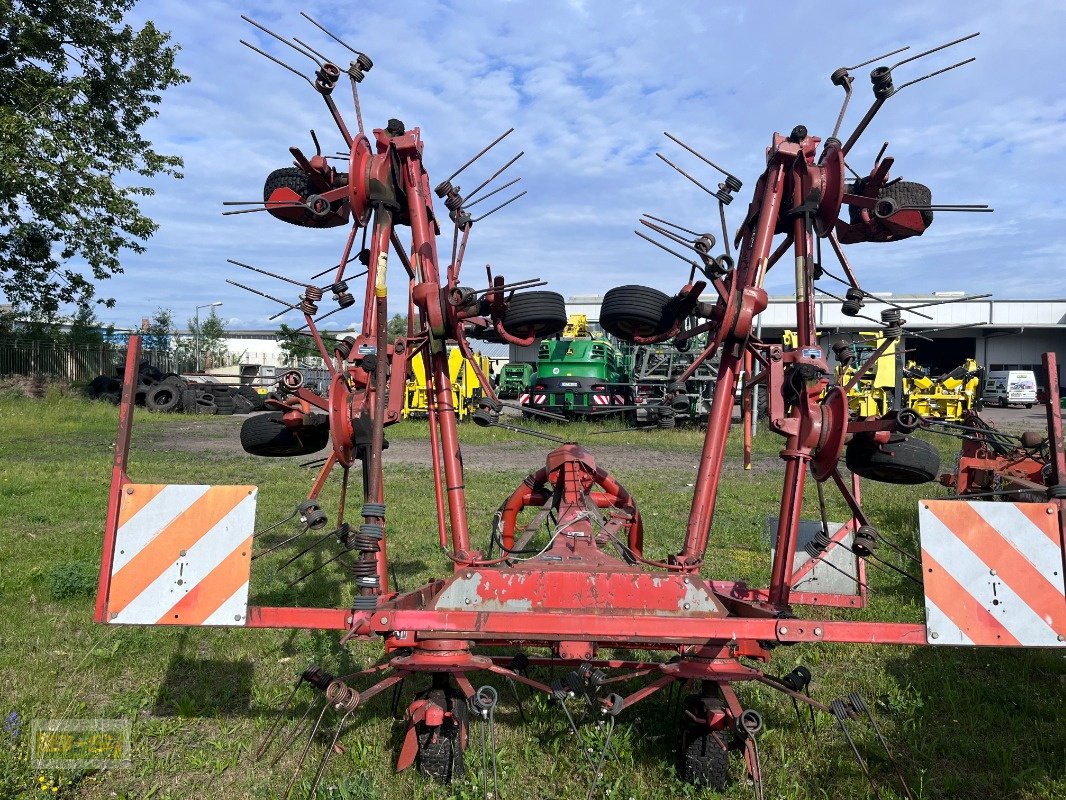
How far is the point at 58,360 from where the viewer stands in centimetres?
2491

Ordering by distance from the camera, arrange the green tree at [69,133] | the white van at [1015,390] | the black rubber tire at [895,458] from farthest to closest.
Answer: the white van at [1015,390], the green tree at [69,133], the black rubber tire at [895,458]

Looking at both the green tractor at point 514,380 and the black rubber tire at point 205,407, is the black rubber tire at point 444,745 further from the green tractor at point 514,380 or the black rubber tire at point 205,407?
the black rubber tire at point 205,407

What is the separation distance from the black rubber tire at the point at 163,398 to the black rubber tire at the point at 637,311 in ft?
76.6

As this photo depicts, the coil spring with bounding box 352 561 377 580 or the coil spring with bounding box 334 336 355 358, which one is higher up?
the coil spring with bounding box 334 336 355 358

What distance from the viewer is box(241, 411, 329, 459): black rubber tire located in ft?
13.0

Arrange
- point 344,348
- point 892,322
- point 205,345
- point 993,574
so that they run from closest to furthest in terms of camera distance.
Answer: point 993,574 < point 892,322 < point 344,348 < point 205,345

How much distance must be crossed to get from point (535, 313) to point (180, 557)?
7.29ft

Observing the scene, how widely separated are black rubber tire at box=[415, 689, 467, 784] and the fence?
2271cm

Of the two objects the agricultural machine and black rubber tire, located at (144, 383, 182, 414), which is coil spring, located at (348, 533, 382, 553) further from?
black rubber tire, located at (144, 383, 182, 414)

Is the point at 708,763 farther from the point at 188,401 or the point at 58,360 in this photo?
the point at 58,360

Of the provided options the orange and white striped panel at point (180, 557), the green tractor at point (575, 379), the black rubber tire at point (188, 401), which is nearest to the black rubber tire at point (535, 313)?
the orange and white striped panel at point (180, 557)

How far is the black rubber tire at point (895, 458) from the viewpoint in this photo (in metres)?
3.57

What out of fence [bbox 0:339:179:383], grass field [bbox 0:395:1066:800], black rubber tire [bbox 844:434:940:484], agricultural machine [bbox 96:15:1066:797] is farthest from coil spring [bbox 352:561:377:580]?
fence [bbox 0:339:179:383]

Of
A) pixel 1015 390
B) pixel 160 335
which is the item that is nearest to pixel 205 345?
pixel 160 335
